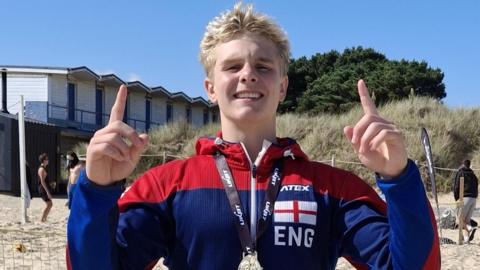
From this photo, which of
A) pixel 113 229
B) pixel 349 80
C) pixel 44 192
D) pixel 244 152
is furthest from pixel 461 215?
pixel 349 80

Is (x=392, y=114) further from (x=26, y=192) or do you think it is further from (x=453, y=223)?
(x=26, y=192)

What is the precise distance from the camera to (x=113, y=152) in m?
1.62

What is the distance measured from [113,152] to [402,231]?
815 millimetres

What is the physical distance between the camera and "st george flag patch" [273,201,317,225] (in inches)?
73.6

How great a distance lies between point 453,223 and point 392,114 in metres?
11.5

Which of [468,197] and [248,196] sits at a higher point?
[248,196]

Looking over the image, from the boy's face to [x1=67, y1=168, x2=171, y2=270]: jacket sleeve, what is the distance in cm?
40

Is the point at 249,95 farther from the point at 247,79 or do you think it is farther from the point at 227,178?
the point at 227,178

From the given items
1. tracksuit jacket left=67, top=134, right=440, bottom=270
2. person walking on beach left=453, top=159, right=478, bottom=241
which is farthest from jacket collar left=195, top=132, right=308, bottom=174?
person walking on beach left=453, top=159, right=478, bottom=241

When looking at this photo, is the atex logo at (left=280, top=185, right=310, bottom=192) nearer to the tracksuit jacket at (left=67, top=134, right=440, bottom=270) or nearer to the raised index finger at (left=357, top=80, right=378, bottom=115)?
the tracksuit jacket at (left=67, top=134, right=440, bottom=270)

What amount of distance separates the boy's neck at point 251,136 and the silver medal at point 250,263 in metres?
0.39

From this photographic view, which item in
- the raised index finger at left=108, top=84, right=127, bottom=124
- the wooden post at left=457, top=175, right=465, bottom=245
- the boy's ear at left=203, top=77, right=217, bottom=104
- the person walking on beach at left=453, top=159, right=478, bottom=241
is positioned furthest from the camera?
the person walking on beach at left=453, top=159, right=478, bottom=241

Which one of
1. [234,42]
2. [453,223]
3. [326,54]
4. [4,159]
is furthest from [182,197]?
[326,54]

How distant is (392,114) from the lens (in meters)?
24.5
